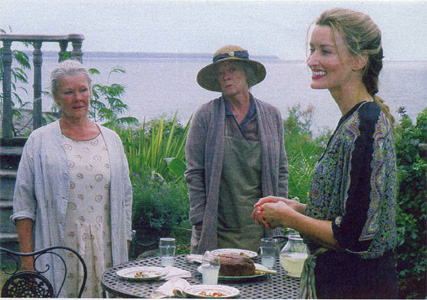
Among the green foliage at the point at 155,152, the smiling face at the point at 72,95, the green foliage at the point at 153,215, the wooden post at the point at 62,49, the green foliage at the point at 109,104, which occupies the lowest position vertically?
the green foliage at the point at 153,215

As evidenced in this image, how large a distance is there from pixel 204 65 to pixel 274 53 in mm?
490

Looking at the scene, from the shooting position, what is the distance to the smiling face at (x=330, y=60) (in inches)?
69.9

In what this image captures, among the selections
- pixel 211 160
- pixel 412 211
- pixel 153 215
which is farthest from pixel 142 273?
pixel 153 215

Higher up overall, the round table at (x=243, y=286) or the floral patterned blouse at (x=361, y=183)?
the floral patterned blouse at (x=361, y=183)

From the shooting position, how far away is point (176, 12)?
3.49 metres

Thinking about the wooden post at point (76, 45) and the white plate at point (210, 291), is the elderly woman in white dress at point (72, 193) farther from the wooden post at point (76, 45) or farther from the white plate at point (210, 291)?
the wooden post at point (76, 45)

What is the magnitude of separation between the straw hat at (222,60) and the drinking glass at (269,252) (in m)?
1.39

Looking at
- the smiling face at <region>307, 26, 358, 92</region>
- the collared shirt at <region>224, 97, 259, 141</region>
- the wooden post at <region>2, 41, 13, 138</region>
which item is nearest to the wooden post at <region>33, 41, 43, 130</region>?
the wooden post at <region>2, 41, 13, 138</region>

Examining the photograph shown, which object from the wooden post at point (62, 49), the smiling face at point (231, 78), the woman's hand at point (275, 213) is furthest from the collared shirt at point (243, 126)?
the wooden post at point (62, 49)

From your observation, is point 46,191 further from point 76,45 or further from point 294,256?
point 76,45

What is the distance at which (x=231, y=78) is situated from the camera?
11.6ft

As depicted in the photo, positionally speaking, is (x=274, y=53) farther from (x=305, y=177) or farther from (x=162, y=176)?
(x=162, y=176)

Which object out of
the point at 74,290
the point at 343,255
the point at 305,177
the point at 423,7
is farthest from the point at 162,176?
the point at 343,255

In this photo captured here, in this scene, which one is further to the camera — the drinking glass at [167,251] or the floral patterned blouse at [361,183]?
the drinking glass at [167,251]
